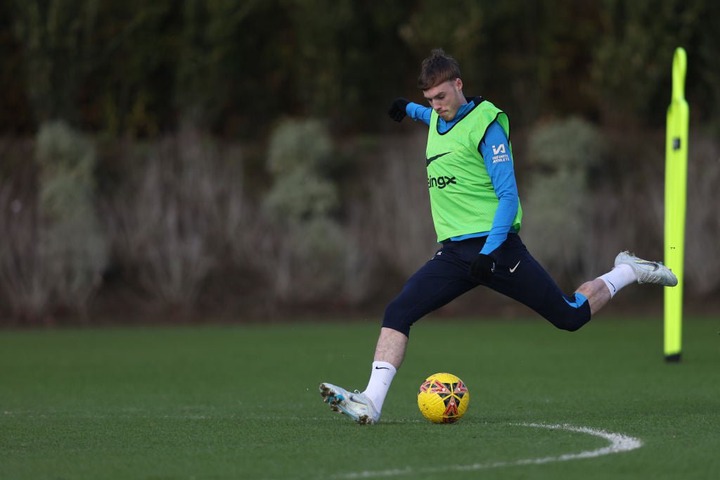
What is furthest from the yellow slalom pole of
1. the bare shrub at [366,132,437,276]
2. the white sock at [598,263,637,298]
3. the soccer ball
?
the bare shrub at [366,132,437,276]

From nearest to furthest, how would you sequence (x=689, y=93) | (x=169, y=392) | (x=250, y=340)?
(x=169, y=392) < (x=250, y=340) < (x=689, y=93)

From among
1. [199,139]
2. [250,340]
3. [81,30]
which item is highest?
[81,30]

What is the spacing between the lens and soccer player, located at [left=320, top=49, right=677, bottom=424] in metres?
8.91

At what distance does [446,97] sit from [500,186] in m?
0.73

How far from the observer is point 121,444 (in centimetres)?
838

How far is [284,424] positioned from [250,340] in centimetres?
1051

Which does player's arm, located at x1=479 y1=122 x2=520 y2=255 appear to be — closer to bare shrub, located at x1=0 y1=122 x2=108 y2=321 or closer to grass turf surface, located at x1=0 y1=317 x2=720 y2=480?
grass turf surface, located at x1=0 y1=317 x2=720 y2=480

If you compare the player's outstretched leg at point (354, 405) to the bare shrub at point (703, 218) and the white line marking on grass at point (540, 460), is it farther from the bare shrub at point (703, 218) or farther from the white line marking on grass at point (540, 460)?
the bare shrub at point (703, 218)

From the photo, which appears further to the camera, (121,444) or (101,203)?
(101,203)

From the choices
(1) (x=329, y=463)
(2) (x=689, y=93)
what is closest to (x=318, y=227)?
(2) (x=689, y=93)

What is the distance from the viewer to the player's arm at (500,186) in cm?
881

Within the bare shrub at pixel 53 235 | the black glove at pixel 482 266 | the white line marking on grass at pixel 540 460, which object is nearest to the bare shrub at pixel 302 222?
the bare shrub at pixel 53 235

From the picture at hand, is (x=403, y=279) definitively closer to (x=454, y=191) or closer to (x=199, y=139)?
(x=199, y=139)

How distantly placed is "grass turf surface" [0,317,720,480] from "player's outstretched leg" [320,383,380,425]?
0.28 ft
